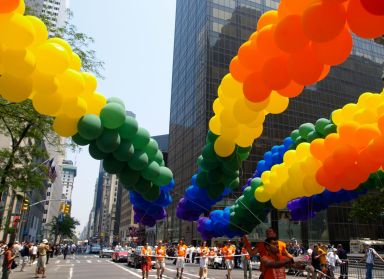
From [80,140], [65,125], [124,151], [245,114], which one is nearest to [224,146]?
[245,114]

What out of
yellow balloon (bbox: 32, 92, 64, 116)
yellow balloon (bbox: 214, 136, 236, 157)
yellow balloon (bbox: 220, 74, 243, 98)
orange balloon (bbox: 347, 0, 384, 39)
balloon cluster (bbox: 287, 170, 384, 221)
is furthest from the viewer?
balloon cluster (bbox: 287, 170, 384, 221)

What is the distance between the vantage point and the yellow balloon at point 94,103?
692 centimetres

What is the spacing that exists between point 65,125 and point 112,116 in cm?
90

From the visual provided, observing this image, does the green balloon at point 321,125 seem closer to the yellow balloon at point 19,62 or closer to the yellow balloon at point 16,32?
the yellow balloon at point 19,62

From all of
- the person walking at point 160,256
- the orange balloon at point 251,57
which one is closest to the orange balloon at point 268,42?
the orange balloon at point 251,57

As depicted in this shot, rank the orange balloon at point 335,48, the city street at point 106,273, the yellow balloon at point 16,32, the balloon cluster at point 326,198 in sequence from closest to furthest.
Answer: the orange balloon at point 335,48, the yellow balloon at point 16,32, the balloon cluster at point 326,198, the city street at point 106,273

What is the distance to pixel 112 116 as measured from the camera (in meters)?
6.79

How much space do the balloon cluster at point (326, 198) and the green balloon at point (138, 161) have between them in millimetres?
5872

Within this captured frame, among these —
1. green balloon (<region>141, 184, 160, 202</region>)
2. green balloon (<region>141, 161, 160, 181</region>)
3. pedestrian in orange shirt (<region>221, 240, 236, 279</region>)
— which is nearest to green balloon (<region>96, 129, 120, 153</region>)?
green balloon (<region>141, 161, 160, 181</region>)

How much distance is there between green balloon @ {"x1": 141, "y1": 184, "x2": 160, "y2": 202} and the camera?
768cm

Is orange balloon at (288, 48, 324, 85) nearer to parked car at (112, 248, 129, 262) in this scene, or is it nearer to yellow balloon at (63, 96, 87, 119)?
yellow balloon at (63, 96, 87, 119)

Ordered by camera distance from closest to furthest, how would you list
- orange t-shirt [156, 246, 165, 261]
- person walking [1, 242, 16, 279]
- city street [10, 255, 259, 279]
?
person walking [1, 242, 16, 279]
orange t-shirt [156, 246, 165, 261]
city street [10, 255, 259, 279]

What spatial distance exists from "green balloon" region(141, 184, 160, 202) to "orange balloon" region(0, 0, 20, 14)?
4112mm

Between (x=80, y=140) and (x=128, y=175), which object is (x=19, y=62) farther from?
(x=128, y=175)
